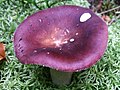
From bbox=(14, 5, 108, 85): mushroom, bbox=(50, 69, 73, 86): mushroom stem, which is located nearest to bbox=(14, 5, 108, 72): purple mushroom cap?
bbox=(14, 5, 108, 85): mushroom

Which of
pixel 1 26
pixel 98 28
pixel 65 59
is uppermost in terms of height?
pixel 1 26

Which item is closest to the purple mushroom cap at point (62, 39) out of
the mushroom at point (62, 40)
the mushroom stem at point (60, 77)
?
the mushroom at point (62, 40)

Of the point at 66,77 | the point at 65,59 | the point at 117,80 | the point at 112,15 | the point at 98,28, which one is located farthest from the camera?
the point at 112,15

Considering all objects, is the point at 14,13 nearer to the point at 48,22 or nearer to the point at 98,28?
the point at 48,22

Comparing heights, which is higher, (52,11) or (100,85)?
(52,11)

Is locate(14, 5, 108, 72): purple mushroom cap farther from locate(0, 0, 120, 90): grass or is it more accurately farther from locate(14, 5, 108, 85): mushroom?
locate(0, 0, 120, 90): grass

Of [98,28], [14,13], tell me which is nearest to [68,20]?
[98,28]

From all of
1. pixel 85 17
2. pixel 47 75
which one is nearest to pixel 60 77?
pixel 47 75

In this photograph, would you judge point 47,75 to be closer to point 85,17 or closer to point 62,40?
point 62,40

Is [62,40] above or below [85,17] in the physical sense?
below
